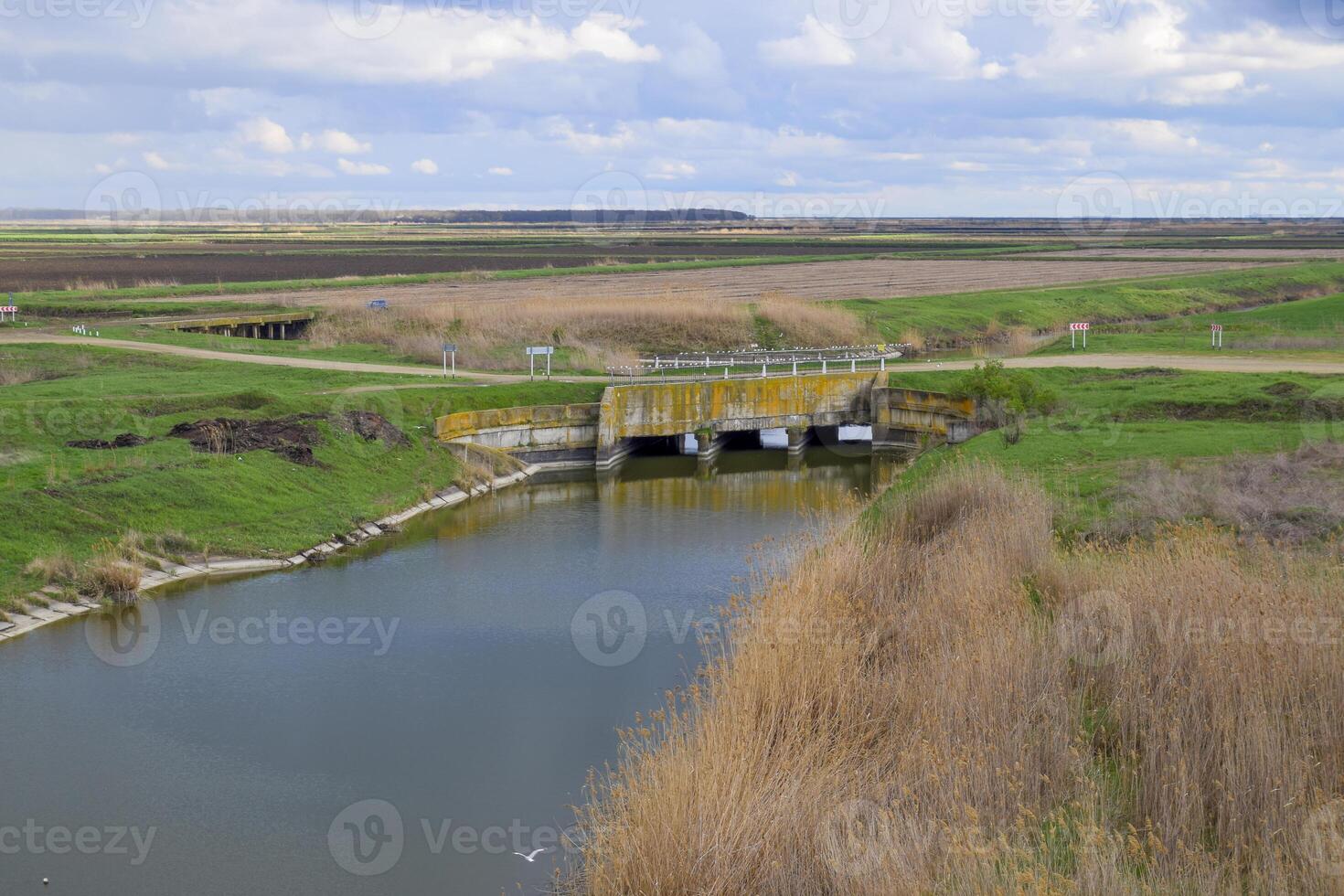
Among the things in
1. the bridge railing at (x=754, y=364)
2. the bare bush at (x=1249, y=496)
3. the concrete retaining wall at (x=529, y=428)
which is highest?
the bridge railing at (x=754, y=364)

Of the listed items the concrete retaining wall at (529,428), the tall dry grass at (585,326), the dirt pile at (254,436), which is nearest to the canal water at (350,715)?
the dirt pile at (254,436)

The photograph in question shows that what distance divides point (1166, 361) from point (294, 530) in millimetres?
31291

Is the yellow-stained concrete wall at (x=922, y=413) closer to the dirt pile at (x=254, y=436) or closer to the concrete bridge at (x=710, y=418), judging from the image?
the concrete bridge at (x=710, y=418)

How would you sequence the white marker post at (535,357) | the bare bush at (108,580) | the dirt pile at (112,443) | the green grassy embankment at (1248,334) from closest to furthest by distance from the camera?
the bare bush at (108,580)
the dirt pile at (112,443)
the white marker post at (535,357)
the green grassy embankment at (1248,334)

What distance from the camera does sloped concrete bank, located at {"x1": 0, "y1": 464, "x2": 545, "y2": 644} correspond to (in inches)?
958

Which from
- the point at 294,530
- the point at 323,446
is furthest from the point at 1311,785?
the point at 323,446

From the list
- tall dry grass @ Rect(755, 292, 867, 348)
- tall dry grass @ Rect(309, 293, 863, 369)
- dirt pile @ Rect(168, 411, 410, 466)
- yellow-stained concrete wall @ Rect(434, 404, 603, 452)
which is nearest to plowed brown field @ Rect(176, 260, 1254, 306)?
tall dry grass @ Rect(309, 293, 863, 369)

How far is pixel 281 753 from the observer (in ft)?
62.6

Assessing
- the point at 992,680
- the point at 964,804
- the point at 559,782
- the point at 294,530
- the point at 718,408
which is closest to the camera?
the point at 964,804

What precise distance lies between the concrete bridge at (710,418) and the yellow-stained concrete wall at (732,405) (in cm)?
3

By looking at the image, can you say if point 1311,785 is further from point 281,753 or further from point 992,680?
point 281,753

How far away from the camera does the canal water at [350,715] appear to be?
16172mm

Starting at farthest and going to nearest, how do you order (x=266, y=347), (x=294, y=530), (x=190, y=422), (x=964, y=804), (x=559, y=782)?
(x=266, y=347), (x=190, y=422), (x=294, y=530), (x=559, y=782), (x=964, y=804)

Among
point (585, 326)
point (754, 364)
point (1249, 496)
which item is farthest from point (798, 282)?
point (1249, 496)
